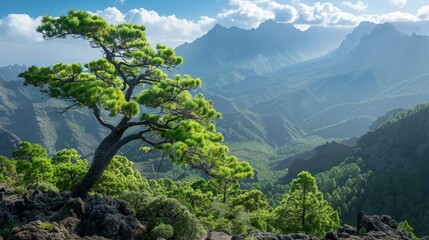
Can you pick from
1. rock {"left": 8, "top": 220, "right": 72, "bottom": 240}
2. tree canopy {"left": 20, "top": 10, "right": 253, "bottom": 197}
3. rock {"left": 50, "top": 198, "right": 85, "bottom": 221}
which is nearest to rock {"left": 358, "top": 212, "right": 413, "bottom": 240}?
tree canopy {"left": 20, "top": 10, "right": 253, "bottom": 197}

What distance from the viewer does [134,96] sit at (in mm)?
23500

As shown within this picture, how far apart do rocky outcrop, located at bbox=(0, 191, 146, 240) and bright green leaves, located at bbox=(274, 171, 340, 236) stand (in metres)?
22.5

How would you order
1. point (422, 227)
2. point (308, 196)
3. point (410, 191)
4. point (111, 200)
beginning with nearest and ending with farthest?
point (111, 200), point (308, 196), point (422, 227), point (410, 191)

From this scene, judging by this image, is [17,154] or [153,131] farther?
[17,154]

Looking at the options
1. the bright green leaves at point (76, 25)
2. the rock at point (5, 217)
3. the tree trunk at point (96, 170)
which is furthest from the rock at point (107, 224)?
the bright green leaves at point (76, 25)

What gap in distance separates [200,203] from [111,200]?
73.3 feet

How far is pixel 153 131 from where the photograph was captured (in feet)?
82.9

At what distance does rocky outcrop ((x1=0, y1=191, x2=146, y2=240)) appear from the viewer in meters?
16.3

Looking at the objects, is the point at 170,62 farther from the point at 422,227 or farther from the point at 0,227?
the point at 422,227

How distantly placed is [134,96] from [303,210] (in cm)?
2539

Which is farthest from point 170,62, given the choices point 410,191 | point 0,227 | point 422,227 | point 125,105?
point 410,191

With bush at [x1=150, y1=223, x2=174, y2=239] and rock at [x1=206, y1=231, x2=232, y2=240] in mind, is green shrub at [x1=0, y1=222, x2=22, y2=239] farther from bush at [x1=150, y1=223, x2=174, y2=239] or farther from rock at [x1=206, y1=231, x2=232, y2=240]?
rock at [x1=206, y1=231, x2=232, y2=240]

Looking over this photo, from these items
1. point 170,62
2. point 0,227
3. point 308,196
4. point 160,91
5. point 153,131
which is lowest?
point 0,227

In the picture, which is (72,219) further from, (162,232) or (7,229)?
(162,232)
